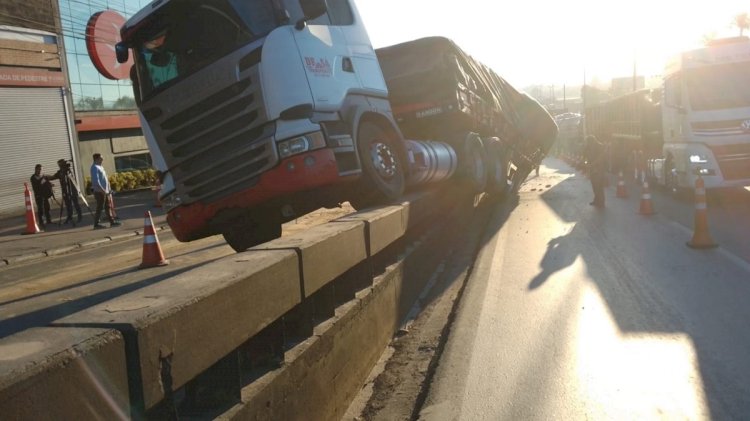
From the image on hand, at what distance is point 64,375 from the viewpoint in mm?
1863

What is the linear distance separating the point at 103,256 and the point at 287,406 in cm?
957

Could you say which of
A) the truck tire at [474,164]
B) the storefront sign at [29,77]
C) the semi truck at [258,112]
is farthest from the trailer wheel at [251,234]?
the storefront sign at [29,77]

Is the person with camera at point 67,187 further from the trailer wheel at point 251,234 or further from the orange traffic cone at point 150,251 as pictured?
the trailer wheel at point 251,234

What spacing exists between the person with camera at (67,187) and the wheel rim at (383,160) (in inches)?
484

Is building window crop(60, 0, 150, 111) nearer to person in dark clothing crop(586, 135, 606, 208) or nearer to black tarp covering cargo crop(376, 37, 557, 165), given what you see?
black tarp covering cargo crop(376, 37, 557, 165)

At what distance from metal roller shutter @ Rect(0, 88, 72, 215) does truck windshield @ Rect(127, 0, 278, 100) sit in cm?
1776

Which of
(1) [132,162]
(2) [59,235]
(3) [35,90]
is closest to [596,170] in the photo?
(2) [59,235]

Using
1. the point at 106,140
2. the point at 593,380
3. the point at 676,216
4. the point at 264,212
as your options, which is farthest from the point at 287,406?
the point at 106,140

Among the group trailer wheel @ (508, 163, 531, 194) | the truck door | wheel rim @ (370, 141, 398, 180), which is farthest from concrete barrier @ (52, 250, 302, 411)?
trailer wheel @ (508, 163, 531, 194)

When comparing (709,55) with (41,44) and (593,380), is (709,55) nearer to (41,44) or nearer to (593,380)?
(593,380)

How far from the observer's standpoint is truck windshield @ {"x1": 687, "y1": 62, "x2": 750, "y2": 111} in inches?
528

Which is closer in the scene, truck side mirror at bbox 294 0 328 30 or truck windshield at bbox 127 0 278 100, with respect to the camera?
truck windshield at bbox 127 0 278 100

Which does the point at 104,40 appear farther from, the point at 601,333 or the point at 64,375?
the point at 64,375

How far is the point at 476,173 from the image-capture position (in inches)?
499
